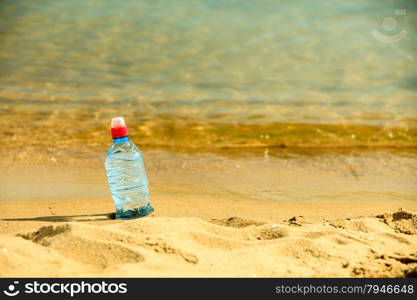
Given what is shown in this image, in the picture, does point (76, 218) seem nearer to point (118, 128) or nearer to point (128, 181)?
point (128, 181)

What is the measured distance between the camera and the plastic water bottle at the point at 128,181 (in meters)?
3.90

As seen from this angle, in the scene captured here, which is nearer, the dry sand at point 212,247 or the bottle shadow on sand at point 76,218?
the dry sand at point 212,247

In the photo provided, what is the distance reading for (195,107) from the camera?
26.8ft

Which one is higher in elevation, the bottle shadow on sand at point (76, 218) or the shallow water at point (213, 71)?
the shallow water at point (213, 71)

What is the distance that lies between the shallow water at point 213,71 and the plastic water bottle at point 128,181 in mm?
2276

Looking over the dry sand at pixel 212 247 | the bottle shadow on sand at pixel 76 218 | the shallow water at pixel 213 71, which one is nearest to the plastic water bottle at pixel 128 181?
the bottle shadow on sand at pixel 76 218

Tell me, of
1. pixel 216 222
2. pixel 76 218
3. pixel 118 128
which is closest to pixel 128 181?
pixel 76 218

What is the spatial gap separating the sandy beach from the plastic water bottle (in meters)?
0.10

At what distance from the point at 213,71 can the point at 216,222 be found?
663 centimetres

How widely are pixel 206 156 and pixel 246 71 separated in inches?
176

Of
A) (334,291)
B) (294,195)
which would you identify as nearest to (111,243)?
(334,291)

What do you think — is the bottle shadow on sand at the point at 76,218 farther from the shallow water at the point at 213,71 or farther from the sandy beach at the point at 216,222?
the shallow water at the point at 213,71

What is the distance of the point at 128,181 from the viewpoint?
13.8ft

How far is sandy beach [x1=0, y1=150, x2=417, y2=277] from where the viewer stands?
2.82 metres
